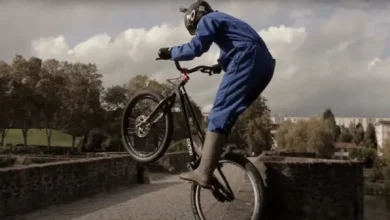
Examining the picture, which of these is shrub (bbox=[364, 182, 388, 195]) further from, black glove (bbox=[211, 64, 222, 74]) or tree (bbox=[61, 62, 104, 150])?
black glove (bbox=[211, 64, 222, 74])

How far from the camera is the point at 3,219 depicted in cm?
1577

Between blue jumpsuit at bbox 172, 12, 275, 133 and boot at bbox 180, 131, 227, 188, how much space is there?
0.08 meters

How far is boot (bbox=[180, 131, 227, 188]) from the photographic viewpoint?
16.0 feet

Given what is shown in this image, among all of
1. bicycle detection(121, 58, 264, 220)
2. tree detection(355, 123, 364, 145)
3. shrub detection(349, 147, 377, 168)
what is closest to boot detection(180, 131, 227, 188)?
bicycle detection(121, 58, 264, 220)

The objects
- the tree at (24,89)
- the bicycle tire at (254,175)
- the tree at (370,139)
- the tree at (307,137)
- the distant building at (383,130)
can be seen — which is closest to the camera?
the bicycle tire at (254,175)

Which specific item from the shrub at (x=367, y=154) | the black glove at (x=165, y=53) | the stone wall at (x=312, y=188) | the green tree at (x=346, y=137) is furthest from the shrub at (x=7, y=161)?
the green tree at (x=346, y=137)

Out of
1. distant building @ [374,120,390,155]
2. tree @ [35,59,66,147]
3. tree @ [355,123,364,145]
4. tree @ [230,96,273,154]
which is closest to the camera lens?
tree @ [35,59,66,147]

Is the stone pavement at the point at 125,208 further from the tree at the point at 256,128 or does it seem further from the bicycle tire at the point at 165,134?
the tree at the point at 256,128

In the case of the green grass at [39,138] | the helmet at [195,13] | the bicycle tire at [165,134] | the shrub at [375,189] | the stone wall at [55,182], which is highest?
the green grass at [39,138]

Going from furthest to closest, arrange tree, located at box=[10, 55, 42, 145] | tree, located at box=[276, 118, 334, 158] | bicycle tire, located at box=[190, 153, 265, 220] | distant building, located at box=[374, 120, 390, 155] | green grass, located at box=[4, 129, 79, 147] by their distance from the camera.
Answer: distant building, located at box=[374, 120, 390, 155] → green grass, located at box=[4, 129, 79, 147] → tree, located at box=[276, 118, 334, 158] → tree, located at box=[10, 55, 42, 145] → bicycle tire, located at box=[190, 153, 265, 220]

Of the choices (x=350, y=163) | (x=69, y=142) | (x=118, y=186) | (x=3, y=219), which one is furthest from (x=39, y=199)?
(x=69, y=142)

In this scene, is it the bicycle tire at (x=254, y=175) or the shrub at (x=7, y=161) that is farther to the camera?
the shrub at (x=7, y=161)

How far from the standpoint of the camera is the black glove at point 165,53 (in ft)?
17.1

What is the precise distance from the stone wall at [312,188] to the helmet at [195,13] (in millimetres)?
3157
